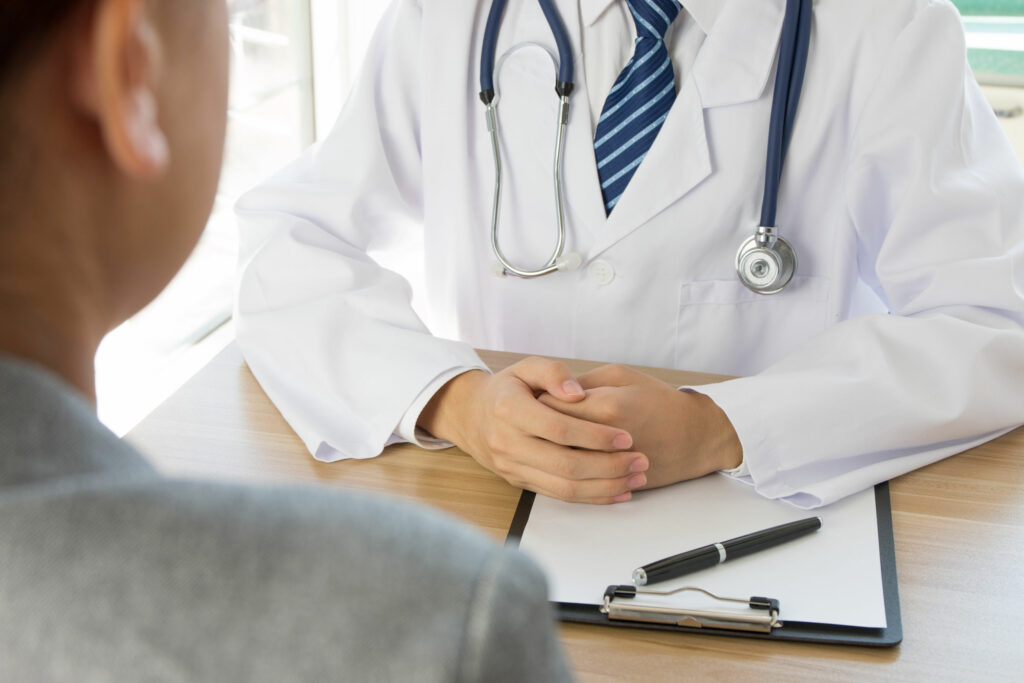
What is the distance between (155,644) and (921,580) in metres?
0.65

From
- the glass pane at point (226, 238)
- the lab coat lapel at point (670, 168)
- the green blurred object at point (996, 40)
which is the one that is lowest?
the glass pane at point (226, 238)

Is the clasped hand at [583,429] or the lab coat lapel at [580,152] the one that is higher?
the lab coat lapel at [580,152]

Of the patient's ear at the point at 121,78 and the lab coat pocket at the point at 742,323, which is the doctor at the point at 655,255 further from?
the patient's ear at the point at 121,78

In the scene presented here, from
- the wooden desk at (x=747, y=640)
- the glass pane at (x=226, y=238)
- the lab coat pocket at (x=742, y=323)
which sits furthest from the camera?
the glass pane at (x=226, y=238)

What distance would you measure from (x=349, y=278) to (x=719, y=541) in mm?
531

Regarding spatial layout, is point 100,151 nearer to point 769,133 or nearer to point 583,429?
point 583,429

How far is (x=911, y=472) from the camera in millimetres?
914

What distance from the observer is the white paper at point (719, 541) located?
0.72 metres

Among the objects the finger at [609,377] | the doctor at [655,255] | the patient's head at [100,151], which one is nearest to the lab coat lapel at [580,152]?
the doctor at [655,255]

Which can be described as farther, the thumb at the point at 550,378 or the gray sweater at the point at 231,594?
the thumb at the point at 550,378

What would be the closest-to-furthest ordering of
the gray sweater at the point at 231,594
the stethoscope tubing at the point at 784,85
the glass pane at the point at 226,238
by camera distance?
1. the gray sweater at the point at 231,594
2. the stethoscope tubing at the point at 784,85
3. the glass pane at the point at 226,238

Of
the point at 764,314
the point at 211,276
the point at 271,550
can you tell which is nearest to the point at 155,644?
the point at 271,550

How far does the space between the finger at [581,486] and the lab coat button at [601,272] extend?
0.38m

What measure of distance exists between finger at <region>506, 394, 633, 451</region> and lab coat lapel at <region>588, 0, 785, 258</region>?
0.35 m
